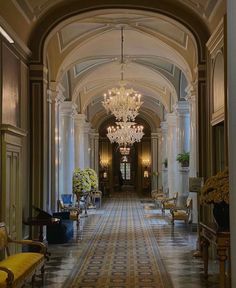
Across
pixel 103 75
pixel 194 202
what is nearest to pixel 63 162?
pixel 103 75

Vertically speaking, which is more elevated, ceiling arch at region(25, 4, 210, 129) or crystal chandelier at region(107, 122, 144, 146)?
ceiling arch at region(25, 4, 210, 129)

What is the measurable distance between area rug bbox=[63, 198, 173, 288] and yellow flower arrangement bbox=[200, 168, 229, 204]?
147 cm

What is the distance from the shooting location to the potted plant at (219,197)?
6.71m

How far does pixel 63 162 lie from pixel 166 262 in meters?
9.48

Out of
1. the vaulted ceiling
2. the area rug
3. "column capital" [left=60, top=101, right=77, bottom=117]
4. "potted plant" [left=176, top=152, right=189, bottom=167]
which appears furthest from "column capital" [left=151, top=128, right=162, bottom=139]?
the area rug

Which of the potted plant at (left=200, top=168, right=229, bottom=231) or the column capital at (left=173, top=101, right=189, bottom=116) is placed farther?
the column capital at (left=173, top=101, right=189, bottom=116)

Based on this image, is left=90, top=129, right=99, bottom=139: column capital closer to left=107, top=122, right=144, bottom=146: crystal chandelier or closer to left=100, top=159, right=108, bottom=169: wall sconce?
left=107, top=122, right=144, bottom=146: crystal chandelier

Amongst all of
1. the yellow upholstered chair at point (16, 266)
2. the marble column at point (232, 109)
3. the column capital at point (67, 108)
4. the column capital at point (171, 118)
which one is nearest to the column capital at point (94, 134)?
the column capital at point (171, 118)

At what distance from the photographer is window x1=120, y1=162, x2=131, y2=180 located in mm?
45438

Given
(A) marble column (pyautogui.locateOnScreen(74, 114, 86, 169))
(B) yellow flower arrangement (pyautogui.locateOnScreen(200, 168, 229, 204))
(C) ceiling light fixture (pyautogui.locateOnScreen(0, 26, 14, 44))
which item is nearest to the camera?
(B) yellow flower arrangement (pyautogui.locateOnScreen(200, 168, 229, 204))

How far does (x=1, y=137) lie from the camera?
25.9 ft

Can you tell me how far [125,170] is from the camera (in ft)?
150

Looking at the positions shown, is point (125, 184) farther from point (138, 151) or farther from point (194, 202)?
point (194, 202)

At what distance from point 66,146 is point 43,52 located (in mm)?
8105
